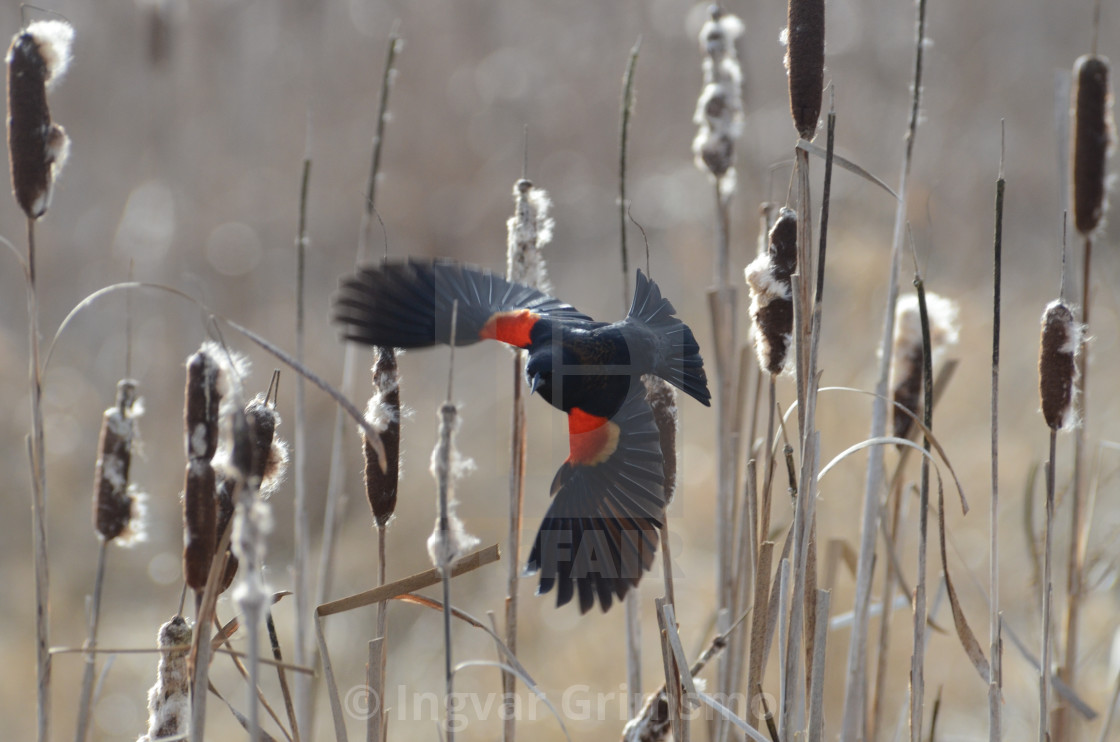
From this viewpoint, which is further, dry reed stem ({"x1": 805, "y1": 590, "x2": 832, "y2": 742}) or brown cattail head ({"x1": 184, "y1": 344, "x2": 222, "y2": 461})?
dry reed stem ({"x1": 805, "y1": 590, "x2": 832, "y2": 742})

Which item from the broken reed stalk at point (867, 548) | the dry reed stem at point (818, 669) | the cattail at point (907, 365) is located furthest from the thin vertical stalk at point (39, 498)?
the cattail at point (907, 365)

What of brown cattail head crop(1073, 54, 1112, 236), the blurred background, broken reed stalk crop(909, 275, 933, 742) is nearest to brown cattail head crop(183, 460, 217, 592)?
broken reed stalk crop(909, 275, 933, 742)

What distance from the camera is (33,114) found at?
30.8 inches

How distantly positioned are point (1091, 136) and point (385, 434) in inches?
35.9

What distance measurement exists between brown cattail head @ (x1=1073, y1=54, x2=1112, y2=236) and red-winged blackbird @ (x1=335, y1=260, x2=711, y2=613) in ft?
1.73

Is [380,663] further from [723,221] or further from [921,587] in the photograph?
[723,221]

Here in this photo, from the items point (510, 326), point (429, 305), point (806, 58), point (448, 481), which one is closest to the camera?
point (448, 481)

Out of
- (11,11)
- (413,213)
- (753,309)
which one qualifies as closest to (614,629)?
(753,309)

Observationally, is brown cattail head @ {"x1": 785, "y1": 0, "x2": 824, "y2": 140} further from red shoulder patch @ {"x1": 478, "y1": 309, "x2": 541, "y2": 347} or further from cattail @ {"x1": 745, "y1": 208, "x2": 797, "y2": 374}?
red shoulder patch @ {"x1": 478, "y1": 309, "x2": 541, "y2": 347}

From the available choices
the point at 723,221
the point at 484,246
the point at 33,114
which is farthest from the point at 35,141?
the point at 484,246

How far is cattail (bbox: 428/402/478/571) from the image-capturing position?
2.12 ft

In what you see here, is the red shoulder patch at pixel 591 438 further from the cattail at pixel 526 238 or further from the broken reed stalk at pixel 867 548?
the broken reed stalk at pixel 867 548

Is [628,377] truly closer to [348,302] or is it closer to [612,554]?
[612,554]

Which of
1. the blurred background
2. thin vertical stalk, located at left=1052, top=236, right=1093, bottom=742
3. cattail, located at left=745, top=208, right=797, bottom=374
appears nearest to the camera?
cattail, located at left=745, top=208, right=797, bottom=374
